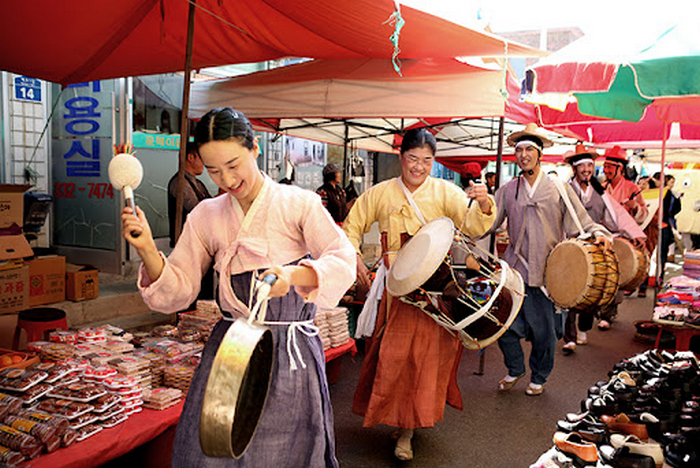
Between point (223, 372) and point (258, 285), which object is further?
point (258, 285)

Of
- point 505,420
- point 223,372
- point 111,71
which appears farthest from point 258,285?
point 111,71

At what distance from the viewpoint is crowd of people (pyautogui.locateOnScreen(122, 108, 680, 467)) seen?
1.81 metres

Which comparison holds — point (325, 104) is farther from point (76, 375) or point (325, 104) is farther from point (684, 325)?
point (684, 325)

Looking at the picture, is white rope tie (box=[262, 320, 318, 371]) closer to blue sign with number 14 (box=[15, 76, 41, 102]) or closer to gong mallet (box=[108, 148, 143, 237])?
gong mallet (box=[108, 148, 143, 237])

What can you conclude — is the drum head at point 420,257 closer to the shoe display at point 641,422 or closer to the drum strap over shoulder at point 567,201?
the shoe display at point 641,422

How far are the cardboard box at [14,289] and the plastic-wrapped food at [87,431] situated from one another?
250 cm

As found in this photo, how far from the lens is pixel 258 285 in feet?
4.88

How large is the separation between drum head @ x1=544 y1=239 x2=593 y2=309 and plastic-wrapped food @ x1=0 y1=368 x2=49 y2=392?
3268mm

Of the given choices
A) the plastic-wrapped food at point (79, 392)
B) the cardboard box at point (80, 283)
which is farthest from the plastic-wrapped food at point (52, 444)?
the cardboard box at point (80, 283)

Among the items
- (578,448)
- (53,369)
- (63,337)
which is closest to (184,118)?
(63,337)

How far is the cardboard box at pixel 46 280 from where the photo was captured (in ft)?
15.6

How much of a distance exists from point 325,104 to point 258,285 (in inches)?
143

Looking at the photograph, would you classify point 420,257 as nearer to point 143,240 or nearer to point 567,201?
point 143,240

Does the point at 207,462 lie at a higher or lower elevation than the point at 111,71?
lower
